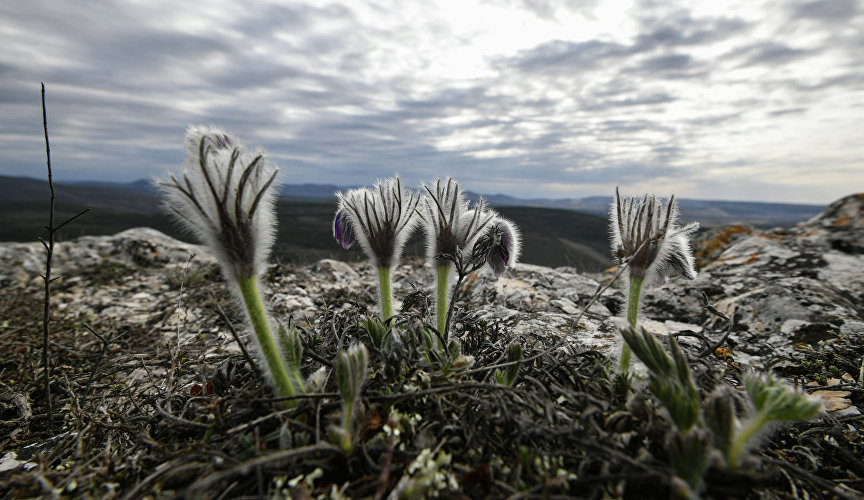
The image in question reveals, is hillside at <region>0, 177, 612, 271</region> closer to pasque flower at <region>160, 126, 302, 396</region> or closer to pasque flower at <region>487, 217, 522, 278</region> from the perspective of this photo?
pasque flower at <region>160, 126, 302, 396</region>

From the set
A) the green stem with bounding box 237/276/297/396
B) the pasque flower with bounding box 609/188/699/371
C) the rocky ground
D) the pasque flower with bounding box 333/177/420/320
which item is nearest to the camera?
the rocky ground

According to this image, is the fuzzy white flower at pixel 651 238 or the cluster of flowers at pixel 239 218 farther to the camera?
the fuzzy white flower at pixel 651 238

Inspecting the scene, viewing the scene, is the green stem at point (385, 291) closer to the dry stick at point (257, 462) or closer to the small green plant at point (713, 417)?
the dry stick at point (257, 462)

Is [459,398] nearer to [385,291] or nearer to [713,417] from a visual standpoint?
[385,291]

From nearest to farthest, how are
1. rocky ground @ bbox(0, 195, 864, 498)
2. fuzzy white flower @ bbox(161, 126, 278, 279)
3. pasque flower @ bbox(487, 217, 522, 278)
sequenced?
rocky ground @ bbox(0, 195, 864, 498) → fuzzy white flower @ bbox(161, 126, 278, 279) → pasque flower @ bbox(487, 217, 522, 278)

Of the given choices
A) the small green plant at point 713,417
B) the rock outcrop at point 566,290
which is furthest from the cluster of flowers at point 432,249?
the rock outcrop at point 566,290

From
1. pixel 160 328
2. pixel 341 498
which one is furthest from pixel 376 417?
pixel 160 328

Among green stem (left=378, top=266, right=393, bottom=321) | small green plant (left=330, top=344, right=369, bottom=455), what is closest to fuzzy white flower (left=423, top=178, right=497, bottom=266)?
green stem (left=378, top=266, right=393, bottom=321)

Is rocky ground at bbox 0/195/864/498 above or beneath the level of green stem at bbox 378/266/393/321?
beneath
